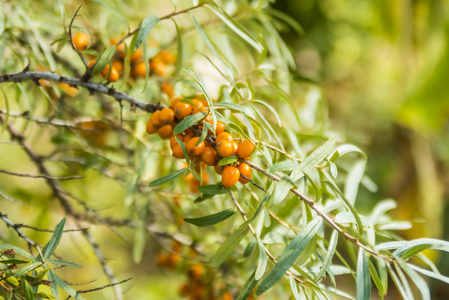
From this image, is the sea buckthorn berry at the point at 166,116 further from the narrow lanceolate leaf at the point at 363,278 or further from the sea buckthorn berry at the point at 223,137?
the narrow lanceolate leaf at the point at 363,278

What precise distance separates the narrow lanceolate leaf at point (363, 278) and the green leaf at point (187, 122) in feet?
1.02

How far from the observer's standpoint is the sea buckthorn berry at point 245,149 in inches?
20.6

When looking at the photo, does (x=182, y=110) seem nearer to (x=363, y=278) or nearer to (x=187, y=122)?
(x=187, y=122)

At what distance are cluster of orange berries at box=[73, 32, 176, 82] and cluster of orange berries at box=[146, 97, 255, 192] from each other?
0.28 ft

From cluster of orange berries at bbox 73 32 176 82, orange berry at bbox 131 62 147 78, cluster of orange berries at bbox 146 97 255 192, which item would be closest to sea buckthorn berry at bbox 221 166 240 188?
cluster of orange berries at bbox 146 97 255 192

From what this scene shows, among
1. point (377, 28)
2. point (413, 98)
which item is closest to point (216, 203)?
point (413, 98)

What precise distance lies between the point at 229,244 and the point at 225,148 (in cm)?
17

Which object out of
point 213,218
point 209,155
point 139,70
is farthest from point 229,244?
point 139,70

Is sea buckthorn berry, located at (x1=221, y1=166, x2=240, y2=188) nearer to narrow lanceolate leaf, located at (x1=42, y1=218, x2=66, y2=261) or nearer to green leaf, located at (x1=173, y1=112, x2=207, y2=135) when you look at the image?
green leaf, located at (x1=173, y1=112, x2=207, y2=135)

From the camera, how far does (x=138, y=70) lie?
806 millimetres

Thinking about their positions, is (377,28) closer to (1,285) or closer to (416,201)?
(416,201)

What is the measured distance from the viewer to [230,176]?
51cm

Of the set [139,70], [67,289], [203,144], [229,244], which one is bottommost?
[67,289]

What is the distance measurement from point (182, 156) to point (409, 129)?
2544 millimetres
